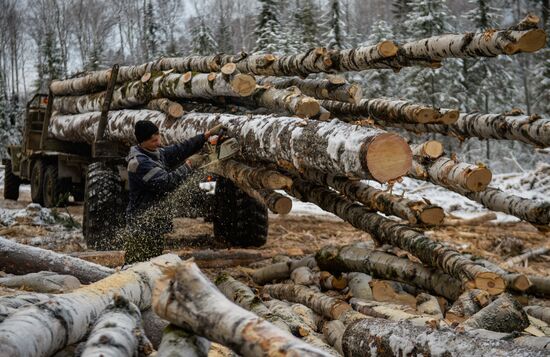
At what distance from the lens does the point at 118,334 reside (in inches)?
101

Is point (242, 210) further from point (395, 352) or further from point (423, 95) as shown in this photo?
point (423, 95)

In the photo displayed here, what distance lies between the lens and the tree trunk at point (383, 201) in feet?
18.9

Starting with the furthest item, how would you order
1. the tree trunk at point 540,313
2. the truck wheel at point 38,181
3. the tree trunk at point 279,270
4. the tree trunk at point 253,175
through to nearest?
1. the truck wheel at point 38,181
2. the tree trunk at point 279,270
3. the tree trunk at point 253,175
4. the tree trunk at point 540,313

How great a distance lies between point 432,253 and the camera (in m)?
5.61

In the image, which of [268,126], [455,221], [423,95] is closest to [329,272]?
[268,126]

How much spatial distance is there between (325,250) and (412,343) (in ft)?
11.2

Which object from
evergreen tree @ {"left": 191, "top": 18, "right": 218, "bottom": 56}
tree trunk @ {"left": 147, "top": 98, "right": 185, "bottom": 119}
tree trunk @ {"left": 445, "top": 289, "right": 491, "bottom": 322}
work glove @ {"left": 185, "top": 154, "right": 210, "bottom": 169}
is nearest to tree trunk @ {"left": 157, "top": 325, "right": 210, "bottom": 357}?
tree trunk @ {"left": 445, "top": 289, "right": 491, "bottom": 322}

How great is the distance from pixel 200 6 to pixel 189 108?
56.5 m

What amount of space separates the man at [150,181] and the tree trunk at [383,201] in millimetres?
1402

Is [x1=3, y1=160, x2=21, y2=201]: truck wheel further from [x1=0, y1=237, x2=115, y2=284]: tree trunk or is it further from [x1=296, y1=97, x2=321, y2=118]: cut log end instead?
[x1=296, y1=97, x2=321, y2=118]: cut log end

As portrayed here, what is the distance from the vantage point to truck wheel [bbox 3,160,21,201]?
1580 centimetres

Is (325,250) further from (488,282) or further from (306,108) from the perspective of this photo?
(488,282)

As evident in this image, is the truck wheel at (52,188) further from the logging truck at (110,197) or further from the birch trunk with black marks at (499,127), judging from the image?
the birch trunk with black marks at (499,127)

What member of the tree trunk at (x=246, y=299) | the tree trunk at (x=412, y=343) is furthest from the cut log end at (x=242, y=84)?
the tree trunk at (x=412, y=343)
